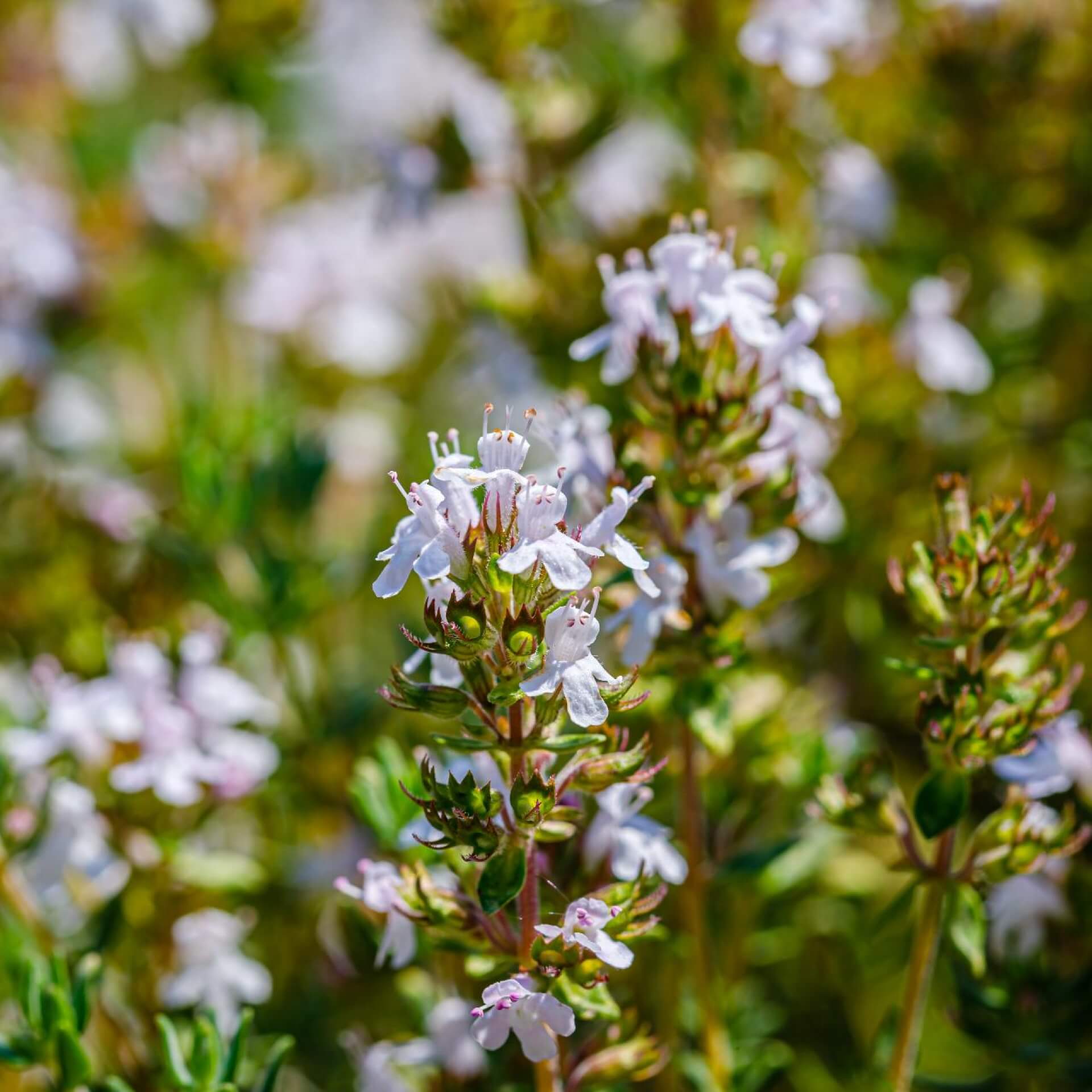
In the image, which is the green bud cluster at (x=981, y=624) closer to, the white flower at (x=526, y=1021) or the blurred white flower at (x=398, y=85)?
the white flower at (x=526, y=1021)

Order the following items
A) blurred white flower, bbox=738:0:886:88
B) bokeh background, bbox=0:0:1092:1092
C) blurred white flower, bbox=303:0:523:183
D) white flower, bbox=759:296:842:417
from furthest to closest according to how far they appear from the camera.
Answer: blurred white flower, bbox=303:0:523:183, blurred white flower, bbox=738:0:886:88, bokeh background, bbox=0:0:1092:1092, white flower, bbox=759:296:842:417

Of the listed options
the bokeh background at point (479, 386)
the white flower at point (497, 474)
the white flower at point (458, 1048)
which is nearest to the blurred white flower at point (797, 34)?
the bokeh background at point (479, 386)

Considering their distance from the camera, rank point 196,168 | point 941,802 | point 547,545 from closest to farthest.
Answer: point 547,545 < point 941,802 < point 196,168

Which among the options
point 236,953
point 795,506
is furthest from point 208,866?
point 795,506

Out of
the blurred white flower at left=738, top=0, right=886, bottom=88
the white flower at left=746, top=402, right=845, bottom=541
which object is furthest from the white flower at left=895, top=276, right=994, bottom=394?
the white flower at left=746, top=402, right=845, bottom=541

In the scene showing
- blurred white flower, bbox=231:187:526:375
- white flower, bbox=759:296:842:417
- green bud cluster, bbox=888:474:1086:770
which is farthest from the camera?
blurred white flower, bbox=231:187:526:375

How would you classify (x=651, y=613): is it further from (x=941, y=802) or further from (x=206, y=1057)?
(x=206, y=1057)

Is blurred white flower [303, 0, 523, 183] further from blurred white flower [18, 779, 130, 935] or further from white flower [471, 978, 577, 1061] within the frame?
white flower [471, 978, 577, 1061]

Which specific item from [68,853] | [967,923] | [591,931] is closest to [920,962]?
[967,923]
